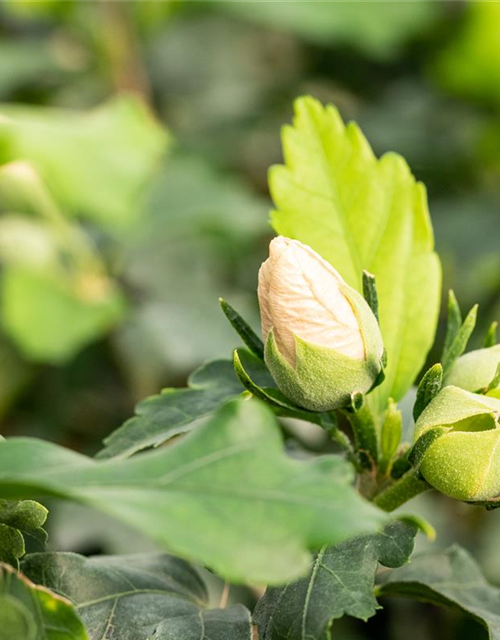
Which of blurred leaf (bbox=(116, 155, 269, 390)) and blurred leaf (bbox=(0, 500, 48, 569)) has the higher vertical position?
blurred leaf (bbox=(0, 500, 48, 569))

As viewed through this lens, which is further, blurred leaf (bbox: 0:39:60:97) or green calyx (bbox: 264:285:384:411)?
blurred leaf (bbox: 0:39:60:97)

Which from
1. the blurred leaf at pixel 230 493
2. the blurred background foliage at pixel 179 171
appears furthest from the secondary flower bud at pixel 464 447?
the blurred background foliage at pixel 179 171

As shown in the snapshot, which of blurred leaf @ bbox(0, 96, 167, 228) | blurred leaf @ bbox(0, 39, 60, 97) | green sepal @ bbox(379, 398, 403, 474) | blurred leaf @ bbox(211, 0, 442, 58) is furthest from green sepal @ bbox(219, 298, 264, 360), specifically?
blurred leaf @ bbox(0, 39, 60, 97)

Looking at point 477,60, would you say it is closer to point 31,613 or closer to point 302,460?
point 302,460

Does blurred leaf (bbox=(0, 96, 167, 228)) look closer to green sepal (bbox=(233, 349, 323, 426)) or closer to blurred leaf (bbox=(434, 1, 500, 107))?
blurred leaf (bbox=(434, 1, 500, 107))

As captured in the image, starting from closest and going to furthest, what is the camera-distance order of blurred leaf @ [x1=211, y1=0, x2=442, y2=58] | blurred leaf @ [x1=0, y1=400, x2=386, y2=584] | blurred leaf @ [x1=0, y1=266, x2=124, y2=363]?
blurred leaf @ [x1=0, y1=400, x2=386, y2=584] < blurred leaf @ [x1=0, y1=266, x2=124, y2=363] < blurred leaf @ [x1=211, y1=0, x2=442, y2=58]

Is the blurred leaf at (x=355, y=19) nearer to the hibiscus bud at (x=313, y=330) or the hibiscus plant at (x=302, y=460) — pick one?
the hibiscus plant at (x=302, y=460)

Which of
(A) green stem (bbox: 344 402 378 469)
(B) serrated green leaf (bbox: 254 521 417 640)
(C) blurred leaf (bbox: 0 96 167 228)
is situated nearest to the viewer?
(B) serrated green leaf (bbox: 254 521 417 640)
